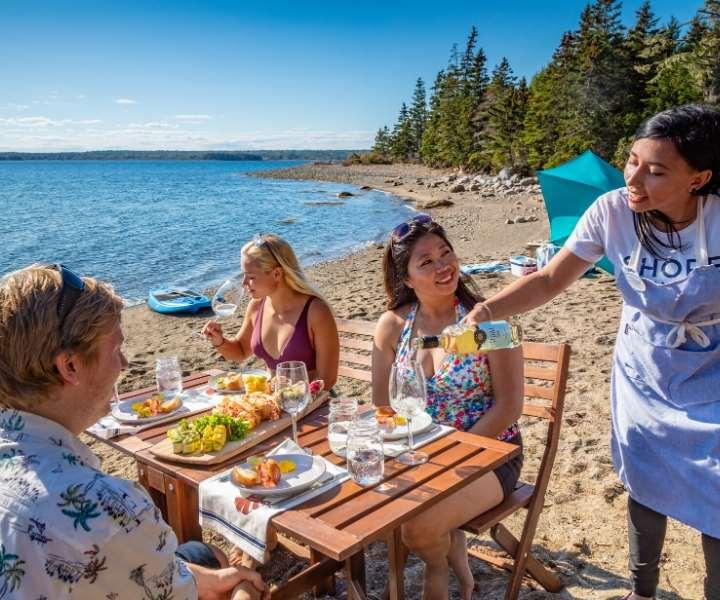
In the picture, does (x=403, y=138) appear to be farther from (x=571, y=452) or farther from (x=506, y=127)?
(x=571, y=452)

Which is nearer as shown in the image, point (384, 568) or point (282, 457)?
point (282, 457)

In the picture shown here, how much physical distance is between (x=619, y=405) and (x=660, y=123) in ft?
3.72

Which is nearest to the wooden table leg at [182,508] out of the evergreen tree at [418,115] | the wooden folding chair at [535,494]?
the wooden folding chair at [535,494]

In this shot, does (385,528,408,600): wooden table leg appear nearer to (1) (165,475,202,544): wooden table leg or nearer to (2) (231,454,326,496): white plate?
(2) (231,454,326,496): white plate

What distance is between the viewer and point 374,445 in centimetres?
215

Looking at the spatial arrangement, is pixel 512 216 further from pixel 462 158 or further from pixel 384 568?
pixel 462 158

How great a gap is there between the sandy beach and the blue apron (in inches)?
36.0

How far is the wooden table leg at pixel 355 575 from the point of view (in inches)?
97.5

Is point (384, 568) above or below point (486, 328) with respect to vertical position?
below

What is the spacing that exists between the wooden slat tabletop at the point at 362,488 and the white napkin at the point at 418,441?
3cm

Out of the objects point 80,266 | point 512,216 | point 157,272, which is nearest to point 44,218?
point 80,266

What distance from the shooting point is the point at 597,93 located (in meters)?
36.2

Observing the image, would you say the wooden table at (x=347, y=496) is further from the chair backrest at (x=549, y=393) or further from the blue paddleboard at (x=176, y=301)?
the blue paddleboard at (x=176, y=301)

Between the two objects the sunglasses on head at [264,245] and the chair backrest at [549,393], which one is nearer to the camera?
the chair backrest at [549,393]
